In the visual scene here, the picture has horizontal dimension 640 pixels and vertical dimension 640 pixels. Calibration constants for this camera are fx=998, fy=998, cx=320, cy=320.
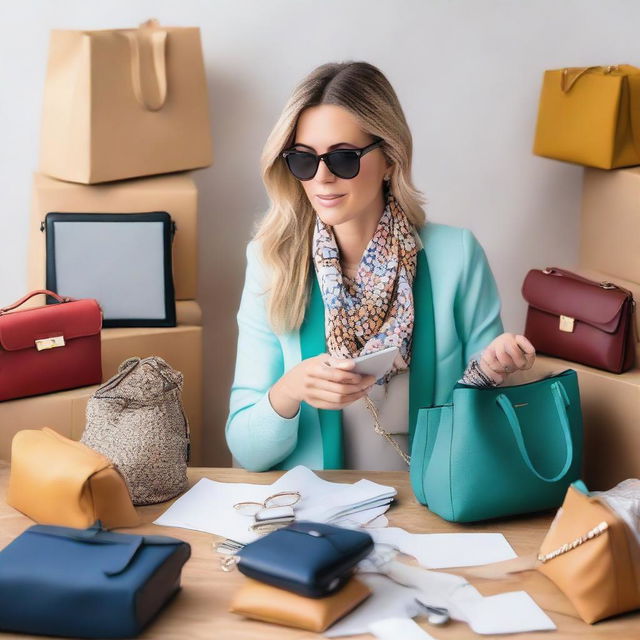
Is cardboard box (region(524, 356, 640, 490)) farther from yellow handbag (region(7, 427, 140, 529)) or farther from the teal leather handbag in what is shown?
yellow handbag (region(7, 427, 140, 529))

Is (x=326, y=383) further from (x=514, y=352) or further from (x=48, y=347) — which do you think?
(x=48, y=347)

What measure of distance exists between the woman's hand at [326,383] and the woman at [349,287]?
0.08 metres

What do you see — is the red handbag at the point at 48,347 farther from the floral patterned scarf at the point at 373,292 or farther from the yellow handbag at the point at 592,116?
the yellow handbag at the point at 592,116

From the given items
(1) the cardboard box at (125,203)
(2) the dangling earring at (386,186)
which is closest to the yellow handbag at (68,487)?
(2) the dangling earring at (386,186)

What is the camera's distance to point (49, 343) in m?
2.58

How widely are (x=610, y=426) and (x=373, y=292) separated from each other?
2.25 ft

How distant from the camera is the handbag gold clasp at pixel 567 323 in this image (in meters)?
2.65

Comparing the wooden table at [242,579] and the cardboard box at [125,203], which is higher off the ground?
the cardboard box at [125,203]

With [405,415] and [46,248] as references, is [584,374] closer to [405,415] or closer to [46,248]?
[405,415]

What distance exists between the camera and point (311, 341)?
240cm

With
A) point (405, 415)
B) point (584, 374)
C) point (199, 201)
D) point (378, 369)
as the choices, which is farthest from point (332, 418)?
point (199, 201)

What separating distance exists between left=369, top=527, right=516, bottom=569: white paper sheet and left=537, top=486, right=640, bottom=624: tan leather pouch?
5.8 inches

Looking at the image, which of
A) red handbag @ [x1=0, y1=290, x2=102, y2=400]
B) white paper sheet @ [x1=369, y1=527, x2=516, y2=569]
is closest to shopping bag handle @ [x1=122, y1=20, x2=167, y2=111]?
red handbag @ [x1=0, y1=290, x2=102, y2=400]

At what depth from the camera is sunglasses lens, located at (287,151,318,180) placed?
7.34 feet
